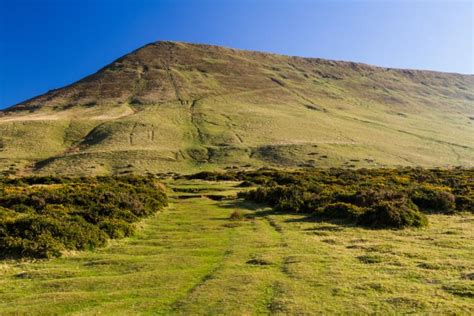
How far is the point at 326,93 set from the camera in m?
174

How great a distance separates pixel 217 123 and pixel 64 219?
321 feet

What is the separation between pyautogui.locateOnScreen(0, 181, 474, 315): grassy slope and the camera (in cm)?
1071

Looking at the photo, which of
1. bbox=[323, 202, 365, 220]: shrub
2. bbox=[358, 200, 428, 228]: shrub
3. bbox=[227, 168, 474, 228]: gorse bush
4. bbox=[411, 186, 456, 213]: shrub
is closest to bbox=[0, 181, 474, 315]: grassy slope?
bbox=[358, 200, 428, 228]: shrub

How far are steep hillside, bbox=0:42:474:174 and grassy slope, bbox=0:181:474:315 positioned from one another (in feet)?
187

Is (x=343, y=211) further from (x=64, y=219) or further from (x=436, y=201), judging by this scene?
(x=64, y=219)

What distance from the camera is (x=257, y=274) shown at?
43.3ft

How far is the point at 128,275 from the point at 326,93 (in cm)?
16888

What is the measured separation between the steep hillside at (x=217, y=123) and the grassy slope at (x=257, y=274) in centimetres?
5712

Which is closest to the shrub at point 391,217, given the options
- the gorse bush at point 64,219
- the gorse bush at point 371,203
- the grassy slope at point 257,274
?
the gorse bush at point 371,203

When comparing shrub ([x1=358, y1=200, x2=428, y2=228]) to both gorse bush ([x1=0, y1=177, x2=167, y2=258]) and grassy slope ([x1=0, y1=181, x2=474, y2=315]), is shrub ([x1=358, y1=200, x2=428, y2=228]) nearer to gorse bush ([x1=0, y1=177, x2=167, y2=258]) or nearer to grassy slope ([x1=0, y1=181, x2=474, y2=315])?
grassy slope ([x1=0, y1=181, x2=474, y2=315])

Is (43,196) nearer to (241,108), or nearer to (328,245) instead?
(328,245)

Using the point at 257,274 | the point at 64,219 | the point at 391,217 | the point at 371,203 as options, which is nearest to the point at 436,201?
the point at 371,203

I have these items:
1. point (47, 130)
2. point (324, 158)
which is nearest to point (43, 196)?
point (324, 158)

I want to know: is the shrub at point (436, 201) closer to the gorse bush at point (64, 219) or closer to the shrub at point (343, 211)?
the shrub at point (343, 211)
